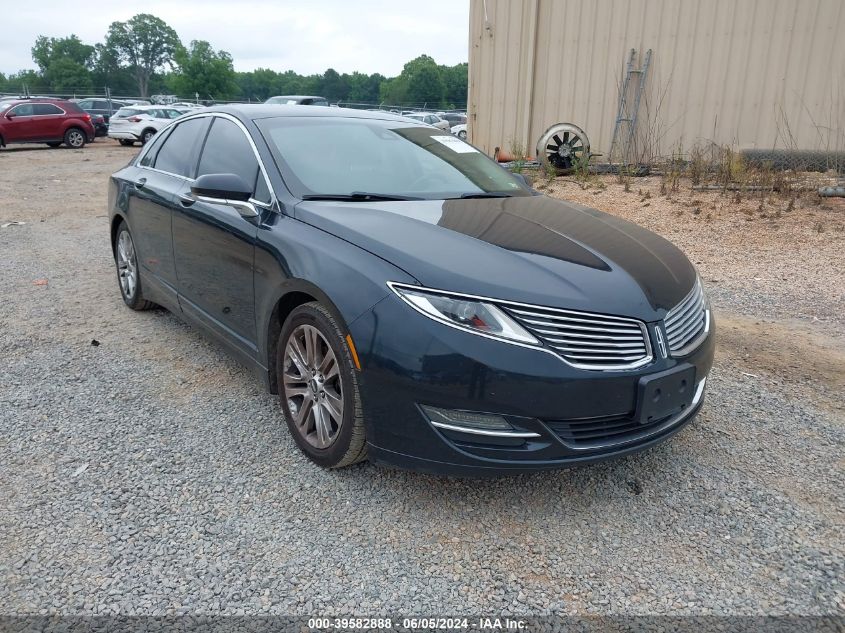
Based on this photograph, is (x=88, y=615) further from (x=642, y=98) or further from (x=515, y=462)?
(x=642, y=98)

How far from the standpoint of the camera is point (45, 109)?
850 inches

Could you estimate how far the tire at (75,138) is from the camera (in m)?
22.3

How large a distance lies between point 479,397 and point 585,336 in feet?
1.50

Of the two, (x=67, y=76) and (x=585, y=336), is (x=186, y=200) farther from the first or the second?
(x=67, y=76)

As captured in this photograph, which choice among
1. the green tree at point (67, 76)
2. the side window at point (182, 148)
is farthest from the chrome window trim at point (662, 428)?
the green tree at point (67, 76)

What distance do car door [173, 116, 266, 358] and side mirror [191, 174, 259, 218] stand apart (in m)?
0.06

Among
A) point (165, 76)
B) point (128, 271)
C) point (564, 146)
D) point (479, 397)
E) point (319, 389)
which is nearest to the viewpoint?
point (479, 397)

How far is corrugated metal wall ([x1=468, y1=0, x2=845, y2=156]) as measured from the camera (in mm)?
9656

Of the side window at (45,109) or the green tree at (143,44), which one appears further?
the green tree at (143,44)

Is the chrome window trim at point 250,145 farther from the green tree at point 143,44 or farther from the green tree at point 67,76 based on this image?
the green tree at point 143,44

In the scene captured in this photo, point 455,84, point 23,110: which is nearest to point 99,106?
point 23,110

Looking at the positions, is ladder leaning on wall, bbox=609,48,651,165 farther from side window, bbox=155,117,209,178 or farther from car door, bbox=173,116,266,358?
car door, bbox=173,116,266,358

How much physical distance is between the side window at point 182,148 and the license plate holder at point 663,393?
306 centimetres

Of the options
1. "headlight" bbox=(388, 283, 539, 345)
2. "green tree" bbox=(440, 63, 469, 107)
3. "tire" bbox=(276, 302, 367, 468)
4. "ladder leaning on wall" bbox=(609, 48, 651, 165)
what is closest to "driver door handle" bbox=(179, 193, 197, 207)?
"tire" bbox=(276, 302, 367, 468)
